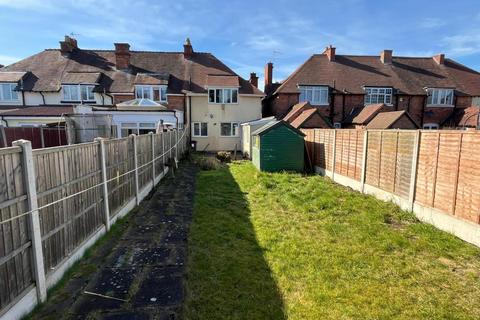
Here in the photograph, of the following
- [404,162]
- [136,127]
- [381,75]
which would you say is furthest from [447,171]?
[381,75]

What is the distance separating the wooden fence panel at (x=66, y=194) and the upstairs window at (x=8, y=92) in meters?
22.5

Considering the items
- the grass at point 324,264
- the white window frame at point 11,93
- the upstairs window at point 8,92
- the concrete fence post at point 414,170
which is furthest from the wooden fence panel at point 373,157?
the upstairs window at point 8,92

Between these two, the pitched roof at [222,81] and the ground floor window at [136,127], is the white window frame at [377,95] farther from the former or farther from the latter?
the ground floor window at [136,127]

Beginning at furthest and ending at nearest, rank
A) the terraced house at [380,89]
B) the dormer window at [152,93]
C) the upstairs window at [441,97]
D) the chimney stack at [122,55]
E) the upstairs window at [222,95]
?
the upstairs window at [441,97] → the terraced house at [380,89] → the chimney stack at [122,55] → the upstairs window at [222,95] → the dormer window at [152,93]

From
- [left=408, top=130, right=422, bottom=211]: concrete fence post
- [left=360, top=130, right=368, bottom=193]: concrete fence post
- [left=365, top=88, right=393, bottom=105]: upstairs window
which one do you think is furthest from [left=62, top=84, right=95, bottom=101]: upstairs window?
[left=365, top=88, right=393, bottom=105]: upstairs window

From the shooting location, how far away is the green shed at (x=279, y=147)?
12.8 m

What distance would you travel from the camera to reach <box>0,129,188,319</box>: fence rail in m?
2.86

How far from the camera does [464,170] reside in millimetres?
5457

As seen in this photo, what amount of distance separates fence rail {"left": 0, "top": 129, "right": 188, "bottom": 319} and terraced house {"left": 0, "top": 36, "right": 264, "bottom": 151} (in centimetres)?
1472

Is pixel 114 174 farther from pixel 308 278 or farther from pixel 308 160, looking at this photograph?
pixel 308 160

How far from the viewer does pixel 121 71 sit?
76.2 feet

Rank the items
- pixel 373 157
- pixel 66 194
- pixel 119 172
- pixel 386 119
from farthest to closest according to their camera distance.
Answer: pixel 386 119 → pixel 373 157 → pixel 119 172 → pixel 66 194

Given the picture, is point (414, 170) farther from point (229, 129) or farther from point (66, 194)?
point (229, 129)

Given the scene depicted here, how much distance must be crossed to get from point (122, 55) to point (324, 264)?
2414 centimetres
